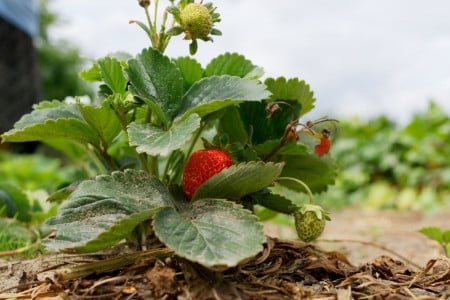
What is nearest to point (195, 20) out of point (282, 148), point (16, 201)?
point (282, 148)

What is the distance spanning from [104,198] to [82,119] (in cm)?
29

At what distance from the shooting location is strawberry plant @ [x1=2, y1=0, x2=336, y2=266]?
891 mm

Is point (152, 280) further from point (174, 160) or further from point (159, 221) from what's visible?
point (174, 160)

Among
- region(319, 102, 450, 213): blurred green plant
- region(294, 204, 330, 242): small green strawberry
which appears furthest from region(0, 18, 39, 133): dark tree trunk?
region(294, 204, 330, 242): small green strawberry

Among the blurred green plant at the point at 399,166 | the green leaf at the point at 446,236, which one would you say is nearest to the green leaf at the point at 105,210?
the green leaf at the point at 446,236

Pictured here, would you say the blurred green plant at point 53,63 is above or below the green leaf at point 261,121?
above

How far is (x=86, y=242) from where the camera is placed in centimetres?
87

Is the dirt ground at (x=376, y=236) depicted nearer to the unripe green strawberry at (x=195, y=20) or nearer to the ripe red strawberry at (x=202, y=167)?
the ripe red strawberry at (x=202, y=167)

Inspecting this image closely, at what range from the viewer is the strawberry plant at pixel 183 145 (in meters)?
0.89

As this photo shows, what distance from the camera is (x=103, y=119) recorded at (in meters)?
1.11

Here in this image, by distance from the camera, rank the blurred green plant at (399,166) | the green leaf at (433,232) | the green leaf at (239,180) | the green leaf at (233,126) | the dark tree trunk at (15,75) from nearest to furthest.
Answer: the green leaf at (239,180) → the green leaf at (233,126) → the green leaf at (433,232) → the blurred green plant at (399,166) → the dark tree trunk at (15,75)

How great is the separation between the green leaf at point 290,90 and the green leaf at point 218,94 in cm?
21

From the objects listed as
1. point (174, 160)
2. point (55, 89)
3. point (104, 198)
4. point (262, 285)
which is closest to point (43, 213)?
point (174, 160)

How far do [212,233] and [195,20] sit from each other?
356 mm
